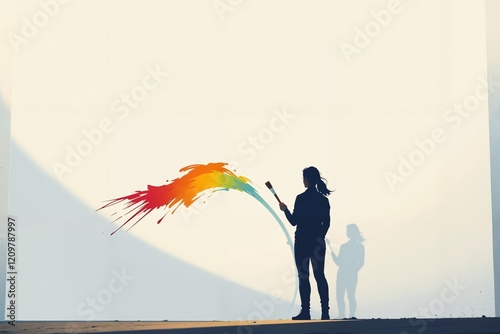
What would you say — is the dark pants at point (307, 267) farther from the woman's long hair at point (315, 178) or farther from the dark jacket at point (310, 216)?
the woman's long hair at point (315, 178)

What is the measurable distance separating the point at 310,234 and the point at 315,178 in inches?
28.0

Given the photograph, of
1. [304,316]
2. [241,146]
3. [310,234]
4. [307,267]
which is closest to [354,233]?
[310,234]

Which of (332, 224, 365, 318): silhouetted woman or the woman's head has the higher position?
the woman's head

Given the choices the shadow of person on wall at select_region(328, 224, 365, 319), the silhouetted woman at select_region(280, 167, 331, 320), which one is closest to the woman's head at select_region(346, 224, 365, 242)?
the shadow of person on wall at select_region(328, 224, 365, 319)

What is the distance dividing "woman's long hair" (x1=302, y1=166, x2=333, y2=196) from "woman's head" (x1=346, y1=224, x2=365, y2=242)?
53 centimetres

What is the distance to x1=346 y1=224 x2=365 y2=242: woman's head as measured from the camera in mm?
9805

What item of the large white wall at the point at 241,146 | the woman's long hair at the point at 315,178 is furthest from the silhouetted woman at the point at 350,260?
the woman's long hair at the point at 315,178

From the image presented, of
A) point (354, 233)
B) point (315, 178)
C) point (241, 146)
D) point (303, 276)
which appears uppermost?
point (241, 146)

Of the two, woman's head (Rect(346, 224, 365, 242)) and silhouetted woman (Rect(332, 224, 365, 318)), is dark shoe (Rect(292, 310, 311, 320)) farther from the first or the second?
woman's head (Rect(346, 224, 365, 242))

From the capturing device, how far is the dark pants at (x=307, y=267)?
9578 millimetres

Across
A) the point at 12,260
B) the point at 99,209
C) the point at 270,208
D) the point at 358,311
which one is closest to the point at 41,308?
the point at 12,260

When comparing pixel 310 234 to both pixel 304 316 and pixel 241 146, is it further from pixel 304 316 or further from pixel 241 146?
pixel 241 146

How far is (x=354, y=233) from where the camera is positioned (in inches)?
386

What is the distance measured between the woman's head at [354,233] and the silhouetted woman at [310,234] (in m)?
0.29
